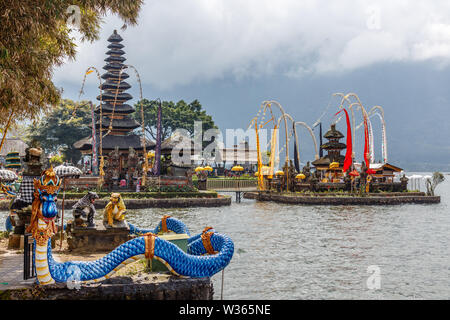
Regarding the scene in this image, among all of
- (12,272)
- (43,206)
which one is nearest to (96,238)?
(12,272)

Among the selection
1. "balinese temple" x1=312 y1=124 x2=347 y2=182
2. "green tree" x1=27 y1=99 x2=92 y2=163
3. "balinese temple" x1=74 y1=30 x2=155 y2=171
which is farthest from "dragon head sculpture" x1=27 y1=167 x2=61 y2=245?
"green tree" x1=27 y1=99 x2=92 y2=163

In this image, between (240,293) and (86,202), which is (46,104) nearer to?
(86,202)

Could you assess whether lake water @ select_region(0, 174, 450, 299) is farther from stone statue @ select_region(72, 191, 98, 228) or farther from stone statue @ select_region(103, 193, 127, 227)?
stone statue @ select_region(72, 191, 98, 228)

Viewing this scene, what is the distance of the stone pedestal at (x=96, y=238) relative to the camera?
12969mm

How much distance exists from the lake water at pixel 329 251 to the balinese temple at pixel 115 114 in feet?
63.0

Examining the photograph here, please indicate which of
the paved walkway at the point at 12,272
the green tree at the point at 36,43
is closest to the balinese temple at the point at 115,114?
the green tree at the point at 36,43

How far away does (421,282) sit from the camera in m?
14.9

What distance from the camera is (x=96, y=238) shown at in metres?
13.2

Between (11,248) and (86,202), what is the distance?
8.44 ft

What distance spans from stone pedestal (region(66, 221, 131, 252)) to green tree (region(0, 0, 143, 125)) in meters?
4.35

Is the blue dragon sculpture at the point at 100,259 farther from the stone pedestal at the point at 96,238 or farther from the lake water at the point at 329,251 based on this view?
the stone pedestal at the point at 96,238

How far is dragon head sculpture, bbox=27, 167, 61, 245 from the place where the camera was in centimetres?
834

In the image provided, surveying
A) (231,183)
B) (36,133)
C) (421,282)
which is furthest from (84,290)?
(36,133)

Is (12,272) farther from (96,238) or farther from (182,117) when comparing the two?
(182,117)
